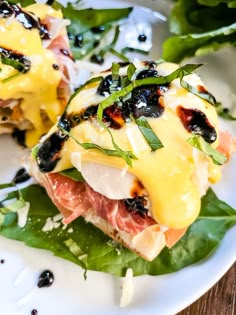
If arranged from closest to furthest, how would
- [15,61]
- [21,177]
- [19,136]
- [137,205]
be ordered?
[137,205]
[15,61]
[21,177]
[19,136]

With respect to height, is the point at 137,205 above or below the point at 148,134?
below

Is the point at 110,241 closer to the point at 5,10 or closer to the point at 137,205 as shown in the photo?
the point at 137,205

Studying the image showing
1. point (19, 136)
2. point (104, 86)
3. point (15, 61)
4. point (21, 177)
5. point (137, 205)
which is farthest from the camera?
point (19, 136)

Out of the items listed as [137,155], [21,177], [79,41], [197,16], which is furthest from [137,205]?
[197,16]

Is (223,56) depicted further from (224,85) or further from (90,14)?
(90,14)

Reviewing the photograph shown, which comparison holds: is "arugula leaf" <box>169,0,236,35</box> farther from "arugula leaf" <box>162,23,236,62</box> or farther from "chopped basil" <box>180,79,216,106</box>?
"chopped basil" <box>180,79,216,106</box>

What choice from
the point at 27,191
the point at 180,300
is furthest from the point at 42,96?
the point at 180,300
